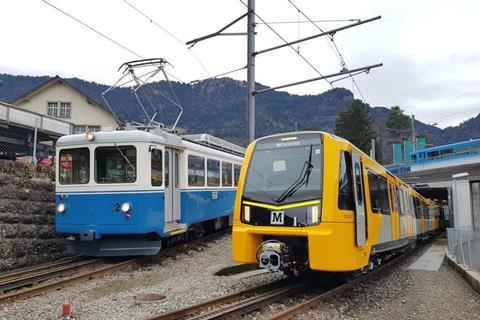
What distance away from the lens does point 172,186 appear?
39.0 ft

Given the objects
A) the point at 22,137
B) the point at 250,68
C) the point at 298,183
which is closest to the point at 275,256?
the point at 298,183

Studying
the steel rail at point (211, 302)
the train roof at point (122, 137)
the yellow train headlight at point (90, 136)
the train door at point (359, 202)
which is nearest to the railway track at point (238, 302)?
the steel rail at point (211, 302)

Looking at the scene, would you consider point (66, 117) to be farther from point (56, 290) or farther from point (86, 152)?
point (56, 290)

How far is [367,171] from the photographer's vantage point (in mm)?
9141

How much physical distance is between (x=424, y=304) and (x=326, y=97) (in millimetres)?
185187

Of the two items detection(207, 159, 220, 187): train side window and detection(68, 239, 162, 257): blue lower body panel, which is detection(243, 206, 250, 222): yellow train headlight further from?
detection(207, 159, 220, 187): train side window

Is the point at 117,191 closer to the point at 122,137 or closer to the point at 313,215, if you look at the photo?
the point at 122,137

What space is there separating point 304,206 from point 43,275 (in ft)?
16.3

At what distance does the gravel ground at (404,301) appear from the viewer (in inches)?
290

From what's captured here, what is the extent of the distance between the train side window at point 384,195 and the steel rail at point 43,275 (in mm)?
6178

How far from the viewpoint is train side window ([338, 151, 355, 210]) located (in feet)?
25.2

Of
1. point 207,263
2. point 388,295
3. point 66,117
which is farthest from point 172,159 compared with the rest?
point 66,117

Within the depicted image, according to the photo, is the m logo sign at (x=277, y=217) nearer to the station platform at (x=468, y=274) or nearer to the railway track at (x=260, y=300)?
the railway track at (x=260, y=300)

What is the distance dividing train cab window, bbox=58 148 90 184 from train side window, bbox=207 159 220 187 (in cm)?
409
